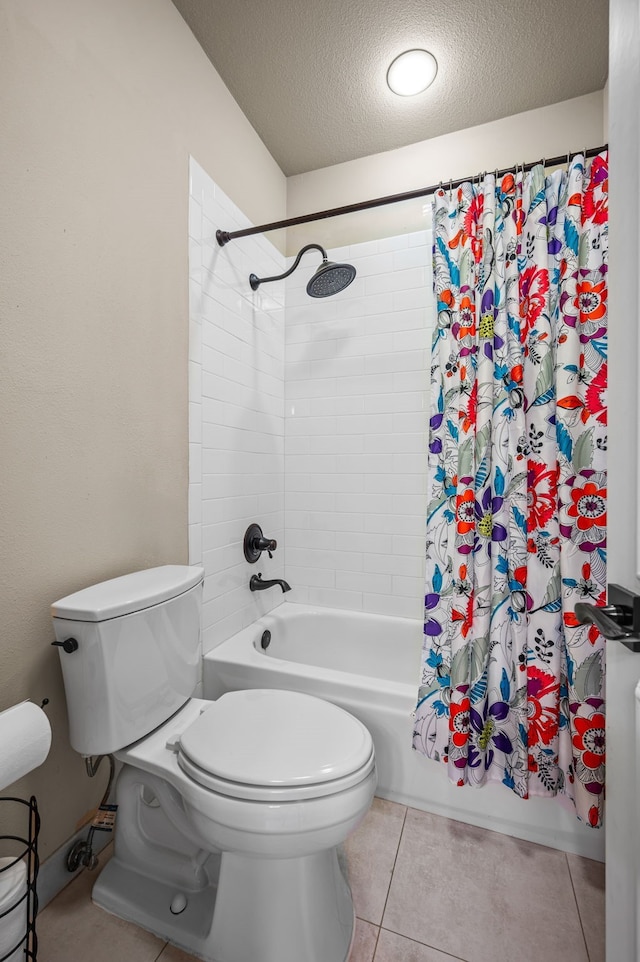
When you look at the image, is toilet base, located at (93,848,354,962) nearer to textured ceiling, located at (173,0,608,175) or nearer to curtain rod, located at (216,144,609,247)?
curtain rod, located at (216,144,609,247)

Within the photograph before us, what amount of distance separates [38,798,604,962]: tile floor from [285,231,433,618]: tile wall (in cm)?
86

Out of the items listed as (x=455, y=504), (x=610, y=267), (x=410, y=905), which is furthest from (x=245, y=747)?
(x=610, y=267)

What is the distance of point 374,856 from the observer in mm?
1250

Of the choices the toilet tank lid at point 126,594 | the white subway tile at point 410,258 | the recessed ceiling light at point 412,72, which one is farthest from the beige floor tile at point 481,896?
the recessed ceiling light at point 412,72

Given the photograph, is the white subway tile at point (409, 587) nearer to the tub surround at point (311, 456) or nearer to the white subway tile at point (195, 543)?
the tub surround at point (311, 456)

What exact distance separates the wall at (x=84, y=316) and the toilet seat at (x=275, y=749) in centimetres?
40

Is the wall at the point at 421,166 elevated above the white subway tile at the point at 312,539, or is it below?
Result: above

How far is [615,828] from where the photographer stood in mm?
624

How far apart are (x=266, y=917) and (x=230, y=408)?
154cm

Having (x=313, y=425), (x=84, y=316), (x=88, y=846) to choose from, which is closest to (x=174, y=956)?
(x=88, y=846)

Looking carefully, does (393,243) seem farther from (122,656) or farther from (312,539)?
(122,656)

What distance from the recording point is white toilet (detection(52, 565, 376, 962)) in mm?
907

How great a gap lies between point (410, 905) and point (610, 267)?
1515 mm

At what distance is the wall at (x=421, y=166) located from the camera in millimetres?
1775
